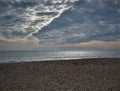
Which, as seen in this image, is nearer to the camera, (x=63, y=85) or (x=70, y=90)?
(x=70, y=90)

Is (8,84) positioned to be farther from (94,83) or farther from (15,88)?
(94,83)

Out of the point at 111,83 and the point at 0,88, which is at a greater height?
the point at 0,88

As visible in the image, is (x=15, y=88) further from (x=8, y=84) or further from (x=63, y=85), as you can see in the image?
(x=63, y=85)

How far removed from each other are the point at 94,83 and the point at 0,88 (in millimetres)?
7130

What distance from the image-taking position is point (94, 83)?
1662 centimetres

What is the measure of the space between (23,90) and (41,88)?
1.30 meters

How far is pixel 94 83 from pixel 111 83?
130 centimetres

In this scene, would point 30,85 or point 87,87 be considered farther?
point 30,85

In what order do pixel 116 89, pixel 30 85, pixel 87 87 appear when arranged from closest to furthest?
pixel 116 89 < pixel 87 87 < pixel 30 85

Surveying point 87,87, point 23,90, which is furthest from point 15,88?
point 87,87

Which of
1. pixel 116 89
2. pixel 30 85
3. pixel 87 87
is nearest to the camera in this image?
pixel 116 89

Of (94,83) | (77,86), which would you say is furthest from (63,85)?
(94,83)

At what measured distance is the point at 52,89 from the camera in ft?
48.8

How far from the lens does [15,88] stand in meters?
15.4
